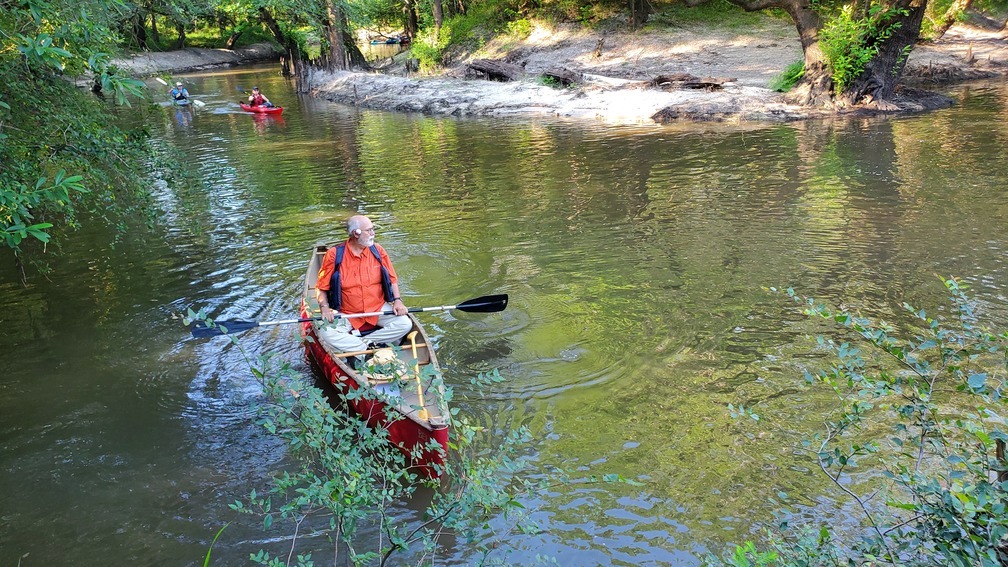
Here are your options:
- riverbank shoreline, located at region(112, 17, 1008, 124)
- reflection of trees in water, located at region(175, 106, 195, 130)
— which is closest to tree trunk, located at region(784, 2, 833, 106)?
riverbank shoreline, located at region(112, 17, 1008, 124)

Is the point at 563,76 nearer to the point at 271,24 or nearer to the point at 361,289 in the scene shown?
the point at 271,24

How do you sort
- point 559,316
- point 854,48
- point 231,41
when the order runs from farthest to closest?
point 231,41 < point 854,48 < point 559,316

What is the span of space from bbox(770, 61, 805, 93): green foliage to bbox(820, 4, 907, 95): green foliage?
5.83 feet

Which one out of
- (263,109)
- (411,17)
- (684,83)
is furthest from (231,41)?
(684,83)

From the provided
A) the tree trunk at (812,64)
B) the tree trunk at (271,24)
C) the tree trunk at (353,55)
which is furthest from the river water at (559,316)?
the tree trunk at (353,55)

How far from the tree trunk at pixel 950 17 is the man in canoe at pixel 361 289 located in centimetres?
2896

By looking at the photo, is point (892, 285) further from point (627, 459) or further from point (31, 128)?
point (31, 128)

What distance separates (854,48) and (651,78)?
287 inches

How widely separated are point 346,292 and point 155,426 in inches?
83.0

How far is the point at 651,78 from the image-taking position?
2409cm

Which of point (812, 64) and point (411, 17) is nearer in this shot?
point (812, 64)

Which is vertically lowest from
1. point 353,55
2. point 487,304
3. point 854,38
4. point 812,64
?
point 487,304

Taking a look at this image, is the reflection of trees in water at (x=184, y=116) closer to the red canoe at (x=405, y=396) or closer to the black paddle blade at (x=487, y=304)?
the red canoe at (x=405, y=396)

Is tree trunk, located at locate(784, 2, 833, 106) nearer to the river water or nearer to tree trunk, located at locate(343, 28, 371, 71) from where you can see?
the river water
